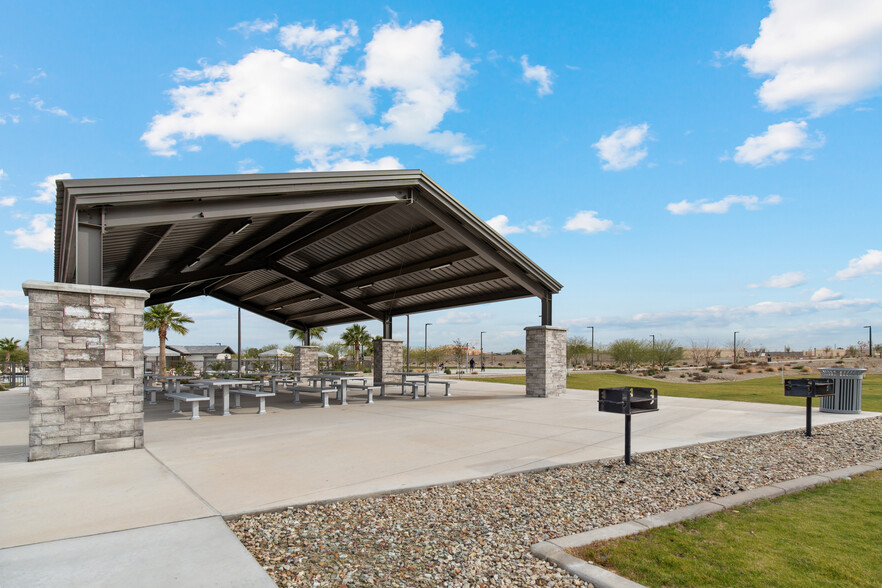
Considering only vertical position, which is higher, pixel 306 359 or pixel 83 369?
pixel 83 369

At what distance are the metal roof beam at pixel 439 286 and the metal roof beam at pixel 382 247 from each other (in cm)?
284

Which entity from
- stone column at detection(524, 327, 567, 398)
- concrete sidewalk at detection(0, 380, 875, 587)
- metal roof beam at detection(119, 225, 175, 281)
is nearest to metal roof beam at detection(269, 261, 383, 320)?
metal roof beam at detection(119, 225, 175, 281)

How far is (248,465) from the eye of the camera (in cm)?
593

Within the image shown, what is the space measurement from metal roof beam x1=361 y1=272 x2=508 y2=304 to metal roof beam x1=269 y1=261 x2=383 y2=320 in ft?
1.52

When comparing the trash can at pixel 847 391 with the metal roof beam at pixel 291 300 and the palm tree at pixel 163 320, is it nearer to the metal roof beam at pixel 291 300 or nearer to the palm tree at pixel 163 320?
the metal roof beam at pixel 291 300

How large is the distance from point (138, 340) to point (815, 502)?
823cm

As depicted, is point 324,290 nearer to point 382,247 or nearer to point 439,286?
point 439,286

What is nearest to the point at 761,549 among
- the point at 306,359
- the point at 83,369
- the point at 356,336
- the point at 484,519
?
the point at 484,519

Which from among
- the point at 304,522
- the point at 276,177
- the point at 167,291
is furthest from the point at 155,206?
the point at 167,291

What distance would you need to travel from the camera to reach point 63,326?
661 centimetres

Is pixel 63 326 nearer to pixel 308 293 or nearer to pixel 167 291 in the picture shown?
pixel 308 293

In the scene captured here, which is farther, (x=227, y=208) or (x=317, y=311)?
(x=317, y=311)

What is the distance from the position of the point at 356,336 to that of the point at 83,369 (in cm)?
3676

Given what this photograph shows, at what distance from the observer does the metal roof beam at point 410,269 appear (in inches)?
578
